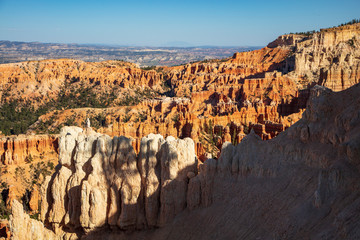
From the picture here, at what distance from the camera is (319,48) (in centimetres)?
8331

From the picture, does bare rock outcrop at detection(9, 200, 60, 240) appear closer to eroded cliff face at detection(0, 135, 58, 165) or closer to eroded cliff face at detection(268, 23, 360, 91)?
eroded cliff face at detection(0, 135, 58, 165)

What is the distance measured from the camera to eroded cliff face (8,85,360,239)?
11.1 meters

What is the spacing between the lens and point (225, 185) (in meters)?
15.2

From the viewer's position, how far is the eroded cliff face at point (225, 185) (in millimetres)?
11094

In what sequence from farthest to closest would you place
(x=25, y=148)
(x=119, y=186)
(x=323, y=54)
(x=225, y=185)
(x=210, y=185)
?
(x=323, y=54)
(x=25, y=148)
(x=119, y=186)
(x=210, y=185)
(x=225, y=185)

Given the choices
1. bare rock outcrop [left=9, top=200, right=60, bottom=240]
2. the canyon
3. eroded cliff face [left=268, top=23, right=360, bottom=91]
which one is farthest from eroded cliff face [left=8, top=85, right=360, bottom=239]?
eroded cliff face [left=268, top=23, right=360, bottom=91]

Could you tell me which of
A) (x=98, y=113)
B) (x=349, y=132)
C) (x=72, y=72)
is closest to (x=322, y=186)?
(x=349, y=132)

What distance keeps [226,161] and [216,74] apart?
8346 centimetres

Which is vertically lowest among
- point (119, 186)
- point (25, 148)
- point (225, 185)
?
A: point (25, 148)

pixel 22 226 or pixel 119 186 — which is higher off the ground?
pixel 119 186

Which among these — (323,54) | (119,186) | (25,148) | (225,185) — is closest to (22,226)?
(119,186)

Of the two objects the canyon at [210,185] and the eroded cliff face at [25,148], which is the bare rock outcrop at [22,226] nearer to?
the canyon at [210,185]

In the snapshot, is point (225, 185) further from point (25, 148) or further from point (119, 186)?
point (25, 148)

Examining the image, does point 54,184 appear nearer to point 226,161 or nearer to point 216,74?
point 226,161
